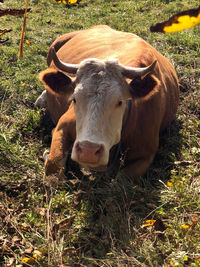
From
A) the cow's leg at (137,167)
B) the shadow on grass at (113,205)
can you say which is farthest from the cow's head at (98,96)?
the cow's leg at (137,167)

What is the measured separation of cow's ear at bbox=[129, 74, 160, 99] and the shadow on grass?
0.91m

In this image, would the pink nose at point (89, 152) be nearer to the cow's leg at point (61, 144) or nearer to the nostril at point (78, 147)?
the nostril at point (78, 147)

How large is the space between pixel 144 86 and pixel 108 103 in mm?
597

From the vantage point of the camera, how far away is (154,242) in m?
2.69

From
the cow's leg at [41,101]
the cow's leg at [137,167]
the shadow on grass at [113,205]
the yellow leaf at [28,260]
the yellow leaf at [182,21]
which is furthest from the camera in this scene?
the cow's leg at [41,101]

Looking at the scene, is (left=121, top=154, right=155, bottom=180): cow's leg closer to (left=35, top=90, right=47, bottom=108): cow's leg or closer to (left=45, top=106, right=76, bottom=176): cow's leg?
(left=45, top=106, right=76, bottom=176): cow's leg

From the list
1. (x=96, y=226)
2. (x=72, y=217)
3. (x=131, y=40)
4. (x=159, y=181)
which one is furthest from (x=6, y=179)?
(x=131, y=40)

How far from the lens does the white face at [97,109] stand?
2783 mm

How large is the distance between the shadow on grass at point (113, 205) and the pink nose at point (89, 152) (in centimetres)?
46

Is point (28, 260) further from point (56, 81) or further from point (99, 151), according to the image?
point (56, 81)

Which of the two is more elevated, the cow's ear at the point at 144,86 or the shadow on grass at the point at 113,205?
the cow's ear at the point at 144,86

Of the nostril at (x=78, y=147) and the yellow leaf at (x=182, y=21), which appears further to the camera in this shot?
the nostril at (x=78, y=147)

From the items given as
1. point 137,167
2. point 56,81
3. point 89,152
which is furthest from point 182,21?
point 137,167

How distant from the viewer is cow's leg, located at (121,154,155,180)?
3719 millimetres
